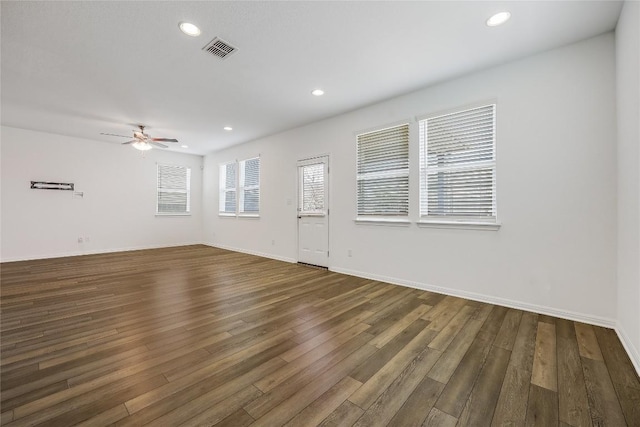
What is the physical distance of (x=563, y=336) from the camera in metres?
2.38

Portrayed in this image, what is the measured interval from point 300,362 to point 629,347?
2.61 metres

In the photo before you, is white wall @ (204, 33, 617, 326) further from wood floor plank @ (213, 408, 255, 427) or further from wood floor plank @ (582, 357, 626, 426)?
wood floor plank @ (213, 408, 255, 427)

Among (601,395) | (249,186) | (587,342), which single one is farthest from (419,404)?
(249,186)

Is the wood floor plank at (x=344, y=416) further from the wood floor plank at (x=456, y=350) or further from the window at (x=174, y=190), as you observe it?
the window at (x=174, y=190)

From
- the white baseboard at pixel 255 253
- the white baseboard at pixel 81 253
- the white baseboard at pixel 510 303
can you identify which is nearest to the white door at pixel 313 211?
the white baseboard at pixel 255 253

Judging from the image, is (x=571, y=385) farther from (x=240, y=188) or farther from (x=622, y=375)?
(x=240, y=188)

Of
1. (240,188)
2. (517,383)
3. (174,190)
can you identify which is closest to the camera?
(517,383)

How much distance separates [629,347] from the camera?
2.10m

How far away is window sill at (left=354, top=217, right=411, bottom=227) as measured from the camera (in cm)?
397

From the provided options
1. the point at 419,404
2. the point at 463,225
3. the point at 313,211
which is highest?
the point at 313,211

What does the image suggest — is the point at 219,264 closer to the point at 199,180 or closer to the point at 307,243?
the point at 307,243

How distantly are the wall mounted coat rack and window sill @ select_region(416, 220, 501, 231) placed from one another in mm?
7756

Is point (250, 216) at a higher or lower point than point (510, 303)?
higher

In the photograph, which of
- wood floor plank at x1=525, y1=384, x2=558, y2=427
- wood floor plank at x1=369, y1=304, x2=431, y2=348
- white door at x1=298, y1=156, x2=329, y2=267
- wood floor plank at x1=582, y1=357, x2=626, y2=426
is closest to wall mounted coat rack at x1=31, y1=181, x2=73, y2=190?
white door at x1=298, y1=156, x2=329, y2=267
